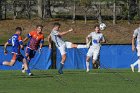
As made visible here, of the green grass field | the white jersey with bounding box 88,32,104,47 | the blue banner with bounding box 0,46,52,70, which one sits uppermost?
the white jersey with bounding box 88,32,104,47

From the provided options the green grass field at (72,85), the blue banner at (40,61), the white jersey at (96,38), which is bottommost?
the blue banner at (40,61)

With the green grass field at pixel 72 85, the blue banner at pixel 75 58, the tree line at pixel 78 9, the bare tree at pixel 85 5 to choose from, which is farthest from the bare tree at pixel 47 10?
the green grass field at pixel 72 85

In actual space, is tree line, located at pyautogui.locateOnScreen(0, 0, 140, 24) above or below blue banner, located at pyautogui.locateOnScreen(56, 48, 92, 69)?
above

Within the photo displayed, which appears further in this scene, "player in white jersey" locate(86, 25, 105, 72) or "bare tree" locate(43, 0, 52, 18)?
"bare tree" locate(43, 0, 52, 18)

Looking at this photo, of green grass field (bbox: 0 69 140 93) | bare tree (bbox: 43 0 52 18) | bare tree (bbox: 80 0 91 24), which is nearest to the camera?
green grass field (bbox: 0 69 140 93)

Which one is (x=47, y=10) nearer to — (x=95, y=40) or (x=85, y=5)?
(x=85, y=5)

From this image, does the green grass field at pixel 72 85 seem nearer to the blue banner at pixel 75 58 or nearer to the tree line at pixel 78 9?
the blue banner at pixel 75 58

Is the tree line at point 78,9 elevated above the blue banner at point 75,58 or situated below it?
above

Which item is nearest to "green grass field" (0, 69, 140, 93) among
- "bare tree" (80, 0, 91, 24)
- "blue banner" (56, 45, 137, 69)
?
"blue banner" (56, 45, 137, 69)

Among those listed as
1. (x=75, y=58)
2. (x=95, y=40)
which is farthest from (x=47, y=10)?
(x=95, y=40)

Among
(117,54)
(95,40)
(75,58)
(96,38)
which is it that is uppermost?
(96,38)

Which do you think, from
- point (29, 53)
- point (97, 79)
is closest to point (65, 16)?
point (29, 53)

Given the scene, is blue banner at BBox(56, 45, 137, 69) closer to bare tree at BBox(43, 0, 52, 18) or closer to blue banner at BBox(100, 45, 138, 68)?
blue banner at BBox(100, 45, 138, 68)

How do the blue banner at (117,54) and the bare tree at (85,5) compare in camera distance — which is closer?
the blue banner at (117,54)
